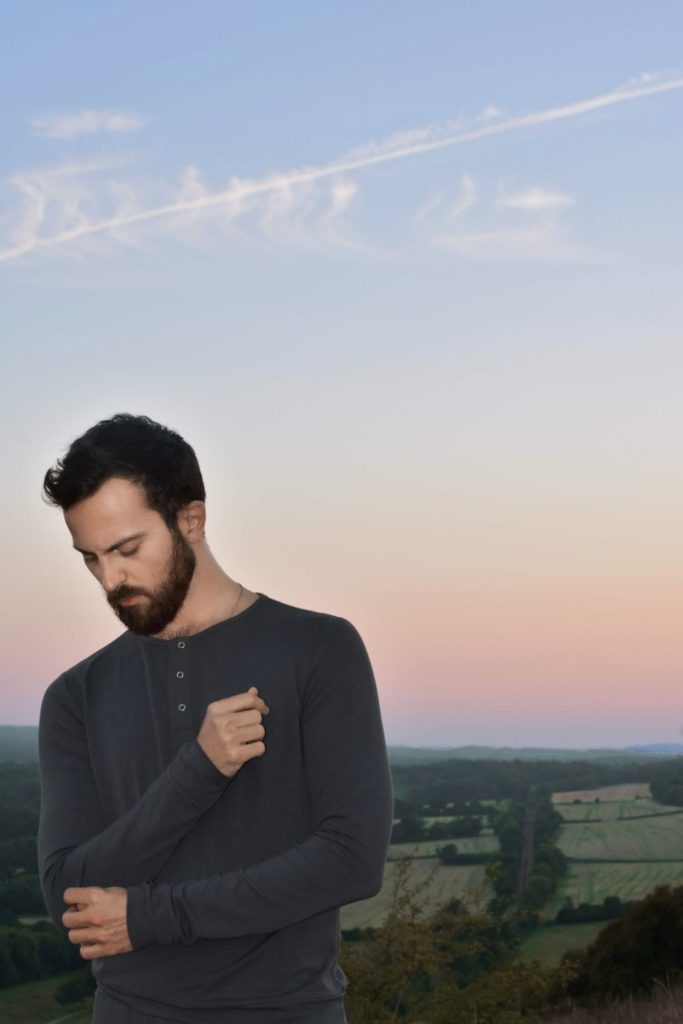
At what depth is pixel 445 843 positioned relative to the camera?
1067 inches

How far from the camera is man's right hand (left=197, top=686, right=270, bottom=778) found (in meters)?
3.28

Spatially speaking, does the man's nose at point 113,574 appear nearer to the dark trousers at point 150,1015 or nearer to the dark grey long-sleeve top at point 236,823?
the dark grey long-sleeve top at point 236,823

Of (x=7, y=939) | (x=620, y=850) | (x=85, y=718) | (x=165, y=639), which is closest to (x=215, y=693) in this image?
(x=165, y=639)

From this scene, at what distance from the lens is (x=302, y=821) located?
3422mm

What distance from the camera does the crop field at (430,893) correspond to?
20.8 metres

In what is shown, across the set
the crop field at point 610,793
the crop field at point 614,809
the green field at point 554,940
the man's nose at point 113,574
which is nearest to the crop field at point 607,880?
the green field at point 554,940

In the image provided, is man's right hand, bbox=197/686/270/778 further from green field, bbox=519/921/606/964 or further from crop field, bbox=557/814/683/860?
crop field, bbox=557/814/683/860

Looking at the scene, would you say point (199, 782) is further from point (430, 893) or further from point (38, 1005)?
point (38, 1005)

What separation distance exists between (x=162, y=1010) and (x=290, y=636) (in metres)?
1.03

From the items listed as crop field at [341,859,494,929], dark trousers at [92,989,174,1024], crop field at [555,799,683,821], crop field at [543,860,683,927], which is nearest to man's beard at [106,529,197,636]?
dark trousers at [92,989,174,1024]

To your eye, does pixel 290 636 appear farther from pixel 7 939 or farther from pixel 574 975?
pixel 7 939

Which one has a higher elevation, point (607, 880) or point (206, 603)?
point (206, 603)

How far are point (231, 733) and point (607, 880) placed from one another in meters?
31.8

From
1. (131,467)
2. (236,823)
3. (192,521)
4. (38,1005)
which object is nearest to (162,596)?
(192,521)
